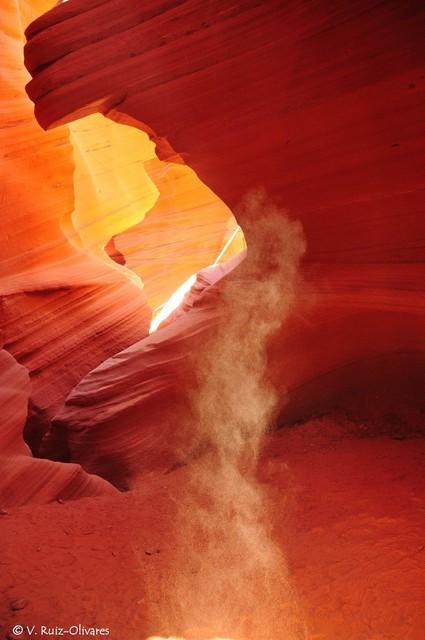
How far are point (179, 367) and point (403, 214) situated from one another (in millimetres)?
2554

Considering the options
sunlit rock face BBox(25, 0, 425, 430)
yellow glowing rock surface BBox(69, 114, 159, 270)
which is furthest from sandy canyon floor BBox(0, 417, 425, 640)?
yellow glowing rock surface BBox(69, 114, 159, 270)

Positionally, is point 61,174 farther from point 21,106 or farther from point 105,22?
point 105,22

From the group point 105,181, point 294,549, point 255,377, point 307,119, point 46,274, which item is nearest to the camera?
point 294,549

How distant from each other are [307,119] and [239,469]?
286 cm

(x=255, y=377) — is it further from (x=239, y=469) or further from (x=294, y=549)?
(x=294, y=549)

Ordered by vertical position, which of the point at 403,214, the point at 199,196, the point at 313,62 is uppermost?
the point at 313,62

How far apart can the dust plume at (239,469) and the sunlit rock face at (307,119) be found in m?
0.19

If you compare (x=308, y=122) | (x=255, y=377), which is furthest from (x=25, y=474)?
(x=308, y=122)

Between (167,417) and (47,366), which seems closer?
(167,417)

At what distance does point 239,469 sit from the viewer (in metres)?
4.20

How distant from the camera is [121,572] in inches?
106

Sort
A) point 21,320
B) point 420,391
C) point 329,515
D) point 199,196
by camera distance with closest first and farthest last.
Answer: point 329,515 < point 420,391 < point 21,320 < point 199,196

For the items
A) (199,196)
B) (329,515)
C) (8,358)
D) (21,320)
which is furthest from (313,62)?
(199,196)

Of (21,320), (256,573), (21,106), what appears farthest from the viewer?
(21,106)
